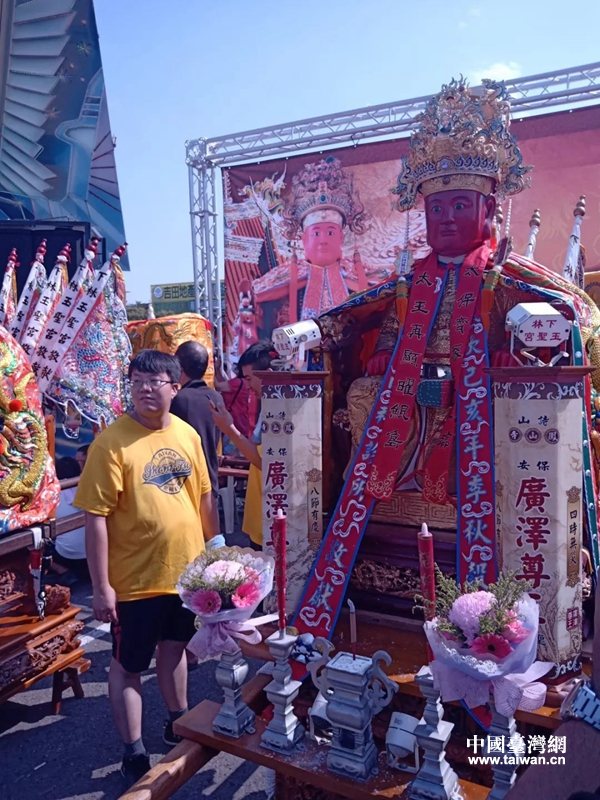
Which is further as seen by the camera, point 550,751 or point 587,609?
point 587,609

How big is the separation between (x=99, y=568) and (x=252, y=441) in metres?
1.18

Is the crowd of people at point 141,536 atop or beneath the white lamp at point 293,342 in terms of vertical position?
beneath

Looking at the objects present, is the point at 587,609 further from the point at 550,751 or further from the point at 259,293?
the point at 259,293

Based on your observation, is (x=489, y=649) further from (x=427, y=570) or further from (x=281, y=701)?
(x=281, y=701)

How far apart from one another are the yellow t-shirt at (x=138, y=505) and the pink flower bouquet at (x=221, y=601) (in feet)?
1.89

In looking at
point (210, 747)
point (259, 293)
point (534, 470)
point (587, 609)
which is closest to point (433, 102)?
point (534, 470)

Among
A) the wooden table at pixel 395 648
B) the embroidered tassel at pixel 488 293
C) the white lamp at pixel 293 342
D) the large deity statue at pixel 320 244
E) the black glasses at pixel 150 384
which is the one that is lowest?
the wooden table at pixel 395 648

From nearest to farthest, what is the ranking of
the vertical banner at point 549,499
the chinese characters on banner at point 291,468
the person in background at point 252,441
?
the vertical banner at point 549,499, the chinese characters on banner at point 291,468, the person in background at point 252,441

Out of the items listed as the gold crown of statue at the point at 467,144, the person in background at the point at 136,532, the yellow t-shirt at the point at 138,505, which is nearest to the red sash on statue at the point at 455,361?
the gold crown of statue at the point at 467,144

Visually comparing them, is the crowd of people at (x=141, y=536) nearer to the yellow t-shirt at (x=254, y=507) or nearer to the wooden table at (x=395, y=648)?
the wooden table at (x=395, y=648)

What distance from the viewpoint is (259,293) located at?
9.70 meters

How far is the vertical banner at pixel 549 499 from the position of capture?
7.22 ft

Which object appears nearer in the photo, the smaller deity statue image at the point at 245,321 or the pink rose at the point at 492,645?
the pink rose at the point at 492,645

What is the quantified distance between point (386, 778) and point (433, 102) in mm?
3002
